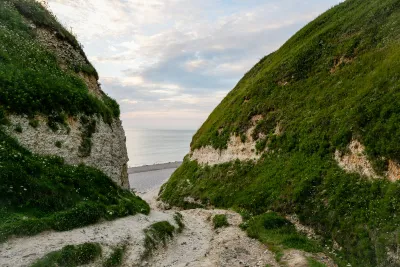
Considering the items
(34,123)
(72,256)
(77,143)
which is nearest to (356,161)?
(72,256)

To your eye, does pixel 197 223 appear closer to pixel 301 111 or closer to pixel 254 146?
pixel 254 146

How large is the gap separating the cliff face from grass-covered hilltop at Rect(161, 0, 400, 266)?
48.3 ft

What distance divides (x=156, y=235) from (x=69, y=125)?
14084mm

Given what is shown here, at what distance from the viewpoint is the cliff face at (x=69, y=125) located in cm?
2784

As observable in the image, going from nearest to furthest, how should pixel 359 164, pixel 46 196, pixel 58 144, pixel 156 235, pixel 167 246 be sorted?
pixel 46 196
pixel 156 235
pixel 167 246
pixel 359 164
pixel 58 144

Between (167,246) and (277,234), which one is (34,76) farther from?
(277,234)

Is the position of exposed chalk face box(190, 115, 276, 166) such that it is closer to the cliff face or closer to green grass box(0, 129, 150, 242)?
the cliff face

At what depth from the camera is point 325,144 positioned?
33094 millimetres

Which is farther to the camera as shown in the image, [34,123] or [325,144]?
[325,144]

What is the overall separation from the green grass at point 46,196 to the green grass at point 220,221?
8.53 metres

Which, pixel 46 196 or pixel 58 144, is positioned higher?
pixel 58 144

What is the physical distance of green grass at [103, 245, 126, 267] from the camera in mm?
19737

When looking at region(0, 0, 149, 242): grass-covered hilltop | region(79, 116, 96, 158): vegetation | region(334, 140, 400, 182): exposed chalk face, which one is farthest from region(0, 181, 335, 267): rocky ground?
region(79, 116, 96, 158): vegetation

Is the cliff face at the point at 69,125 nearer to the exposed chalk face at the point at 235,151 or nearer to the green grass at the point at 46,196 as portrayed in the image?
the green grass at the point at 46,196
